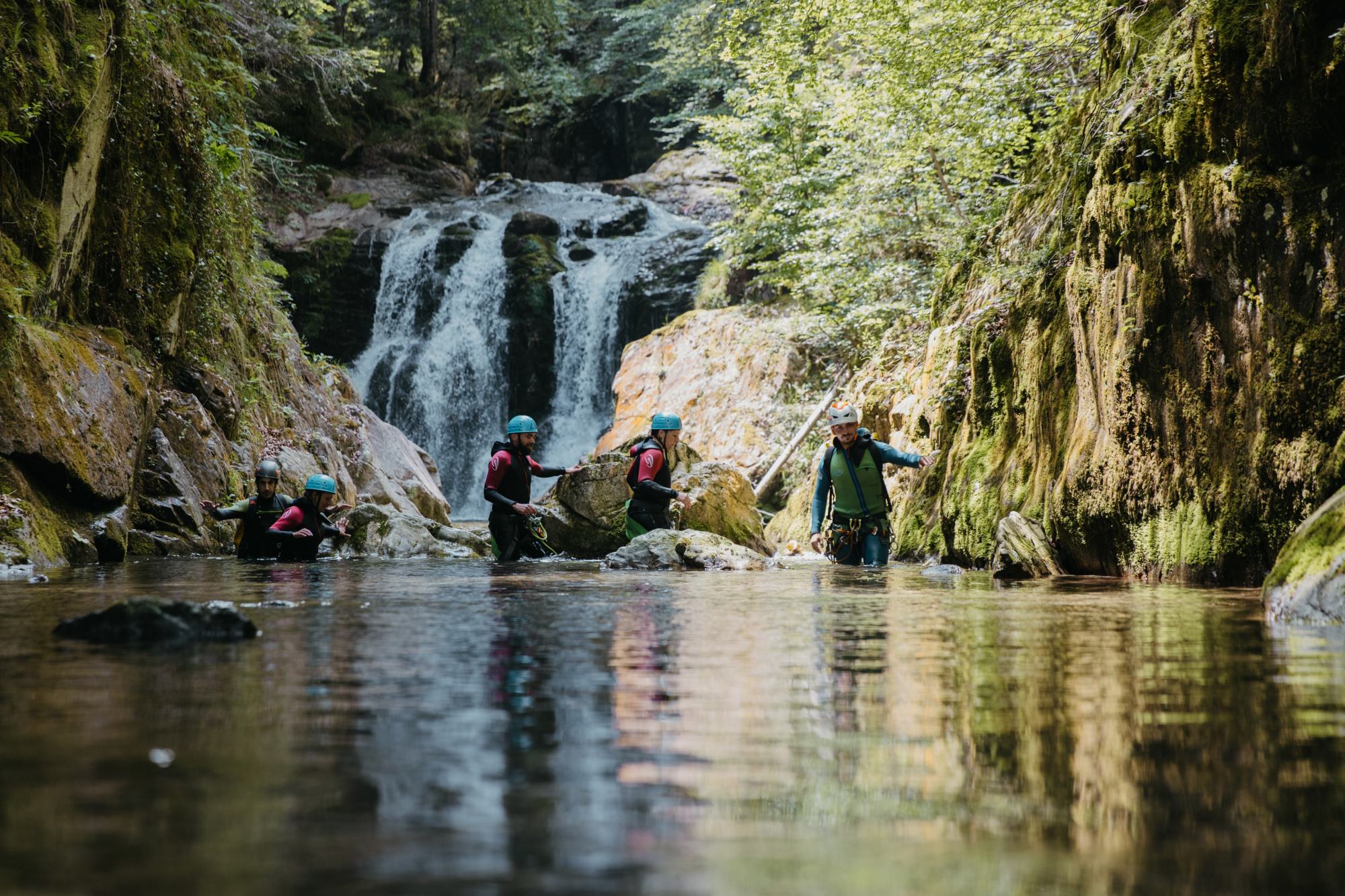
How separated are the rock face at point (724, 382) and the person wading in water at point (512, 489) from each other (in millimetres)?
10122

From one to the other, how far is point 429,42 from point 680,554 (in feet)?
111

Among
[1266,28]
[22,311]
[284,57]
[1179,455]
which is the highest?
[284,57]

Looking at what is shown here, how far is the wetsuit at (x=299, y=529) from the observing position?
39.9ft

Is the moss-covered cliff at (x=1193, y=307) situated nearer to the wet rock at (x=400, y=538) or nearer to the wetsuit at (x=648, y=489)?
the wetsuit at (x=648, y=489)

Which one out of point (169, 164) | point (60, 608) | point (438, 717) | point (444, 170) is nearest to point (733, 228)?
point (169, 164)

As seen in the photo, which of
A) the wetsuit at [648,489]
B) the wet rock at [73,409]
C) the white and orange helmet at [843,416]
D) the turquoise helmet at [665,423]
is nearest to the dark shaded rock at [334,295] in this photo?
the wet rock at [73,409]

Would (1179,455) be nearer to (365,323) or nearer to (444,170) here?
(365,323)

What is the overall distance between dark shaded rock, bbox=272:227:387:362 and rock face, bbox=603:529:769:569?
21206mm

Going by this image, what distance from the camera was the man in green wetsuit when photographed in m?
11.3

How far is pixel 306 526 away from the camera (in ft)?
40.8

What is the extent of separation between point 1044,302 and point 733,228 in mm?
15041

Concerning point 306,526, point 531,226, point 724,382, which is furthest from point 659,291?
point 306,526

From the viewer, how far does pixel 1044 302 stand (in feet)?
37.4

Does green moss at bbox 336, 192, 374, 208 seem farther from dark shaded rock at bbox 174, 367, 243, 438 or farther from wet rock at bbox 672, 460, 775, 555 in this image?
wet rock at bbox 672, 460, 775, 555
